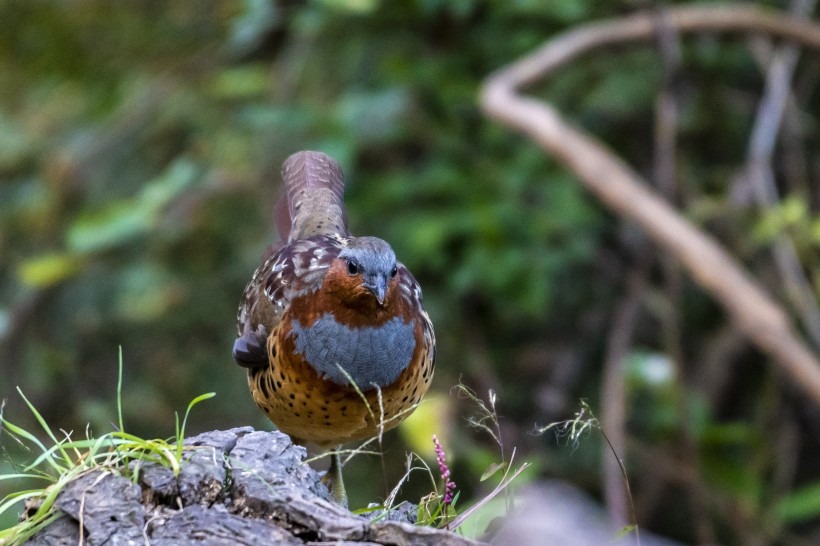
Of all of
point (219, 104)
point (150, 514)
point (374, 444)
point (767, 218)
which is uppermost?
point (150, 514)

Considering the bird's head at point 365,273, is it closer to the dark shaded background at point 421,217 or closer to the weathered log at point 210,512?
the weathered log at point 210,512

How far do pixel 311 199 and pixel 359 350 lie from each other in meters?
1.08

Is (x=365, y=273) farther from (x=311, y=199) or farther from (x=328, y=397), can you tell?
(x=311, y=199)

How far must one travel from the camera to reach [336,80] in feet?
22.0

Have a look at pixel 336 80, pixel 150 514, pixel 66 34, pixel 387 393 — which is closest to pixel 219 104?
pixel 336 80

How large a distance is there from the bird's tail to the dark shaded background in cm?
120

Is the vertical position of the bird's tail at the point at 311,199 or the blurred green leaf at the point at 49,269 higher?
the bird's tail at the point at 311,199

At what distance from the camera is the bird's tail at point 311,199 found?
13.1 feet

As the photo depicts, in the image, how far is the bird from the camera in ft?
10.2

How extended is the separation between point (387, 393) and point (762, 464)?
433cm

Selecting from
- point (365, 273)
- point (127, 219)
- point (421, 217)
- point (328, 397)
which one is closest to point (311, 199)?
point (365, 273)

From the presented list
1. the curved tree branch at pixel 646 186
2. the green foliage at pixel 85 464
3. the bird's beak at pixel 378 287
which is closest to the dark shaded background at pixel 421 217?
the curved tree branch at pixel 646 186

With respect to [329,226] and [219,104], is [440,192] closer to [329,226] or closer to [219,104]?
[219,104]

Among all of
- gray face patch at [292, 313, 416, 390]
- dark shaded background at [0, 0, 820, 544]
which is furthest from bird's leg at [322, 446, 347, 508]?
dark shaded background at [0, 0, 820, 544]
